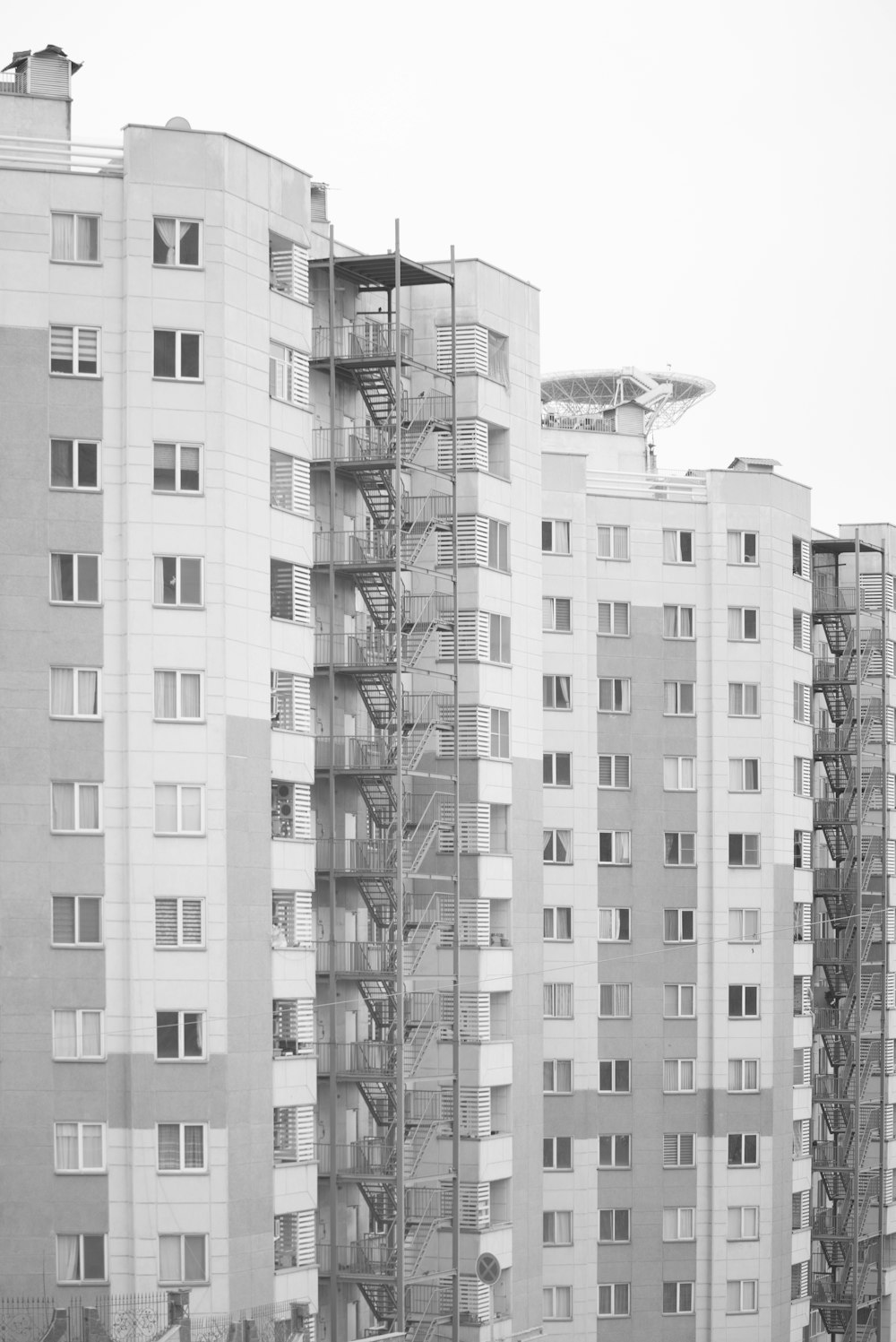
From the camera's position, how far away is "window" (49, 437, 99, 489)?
68.5 m

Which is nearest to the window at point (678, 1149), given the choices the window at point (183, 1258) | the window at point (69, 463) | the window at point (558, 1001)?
the window at point (558, 1001)

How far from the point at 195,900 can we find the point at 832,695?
48.8 metres

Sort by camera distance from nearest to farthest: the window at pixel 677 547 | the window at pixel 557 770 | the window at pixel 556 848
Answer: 1. the window at pixel 556 848
2. the window at pixel 557 770
3. the window at pixel 677 547

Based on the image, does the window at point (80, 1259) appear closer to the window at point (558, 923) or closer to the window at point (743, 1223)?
the window at point (558, 923)

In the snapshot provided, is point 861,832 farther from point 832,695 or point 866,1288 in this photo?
point 866,1288

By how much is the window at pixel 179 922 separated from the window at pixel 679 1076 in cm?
3302

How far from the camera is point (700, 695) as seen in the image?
9775cm

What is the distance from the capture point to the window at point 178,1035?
67.8 meters

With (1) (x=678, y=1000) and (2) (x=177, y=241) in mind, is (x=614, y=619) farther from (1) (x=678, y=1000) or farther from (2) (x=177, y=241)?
(2) (x=177, y=241)

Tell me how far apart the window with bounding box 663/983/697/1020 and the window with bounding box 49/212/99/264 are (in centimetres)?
4208

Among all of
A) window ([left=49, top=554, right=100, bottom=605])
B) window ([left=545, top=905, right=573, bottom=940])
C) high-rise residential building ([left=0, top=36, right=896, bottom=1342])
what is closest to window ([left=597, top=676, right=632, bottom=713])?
high-rise residential building ([left=0, top=36, right=896, bottom=1342])

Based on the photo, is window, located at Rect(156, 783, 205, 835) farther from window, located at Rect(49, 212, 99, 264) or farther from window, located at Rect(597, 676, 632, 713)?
window, located at Rect(597, 676, 632, 713)

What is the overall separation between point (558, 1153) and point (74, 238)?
141 feet


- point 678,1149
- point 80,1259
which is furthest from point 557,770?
point 80,1259
